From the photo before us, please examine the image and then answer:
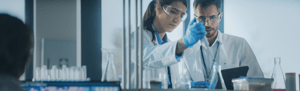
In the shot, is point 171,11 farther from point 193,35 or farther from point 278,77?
point 278,77

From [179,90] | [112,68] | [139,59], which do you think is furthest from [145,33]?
[179,90]

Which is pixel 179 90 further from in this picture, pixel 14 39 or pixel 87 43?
pixel 14 39

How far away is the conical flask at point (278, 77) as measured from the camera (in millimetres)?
1811

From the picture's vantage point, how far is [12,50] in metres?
0.75

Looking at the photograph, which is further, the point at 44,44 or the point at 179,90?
the point at 44,44

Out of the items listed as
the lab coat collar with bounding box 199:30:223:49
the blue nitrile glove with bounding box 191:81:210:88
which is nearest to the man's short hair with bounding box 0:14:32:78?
the blue nitrile glove with bounding box 191:81:210:88

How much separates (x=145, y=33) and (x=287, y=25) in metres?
1.12

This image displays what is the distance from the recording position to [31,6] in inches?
87.2

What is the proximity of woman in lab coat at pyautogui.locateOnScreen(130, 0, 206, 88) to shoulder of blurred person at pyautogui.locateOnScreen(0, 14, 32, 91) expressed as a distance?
1.20 meters

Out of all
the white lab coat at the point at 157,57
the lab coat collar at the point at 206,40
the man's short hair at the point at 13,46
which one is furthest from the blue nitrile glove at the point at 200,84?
the man's short hair at the point at 13,46

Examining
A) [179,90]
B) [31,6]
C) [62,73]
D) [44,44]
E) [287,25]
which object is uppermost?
[31,6]

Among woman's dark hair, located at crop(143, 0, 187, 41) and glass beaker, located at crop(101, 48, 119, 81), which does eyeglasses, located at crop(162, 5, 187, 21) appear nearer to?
woman's dark hair, located at crop(143, 0, 187, 41)

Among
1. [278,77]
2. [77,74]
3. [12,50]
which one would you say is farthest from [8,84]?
[278,77]

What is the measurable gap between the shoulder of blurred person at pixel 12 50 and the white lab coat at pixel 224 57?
1372 millimetres
